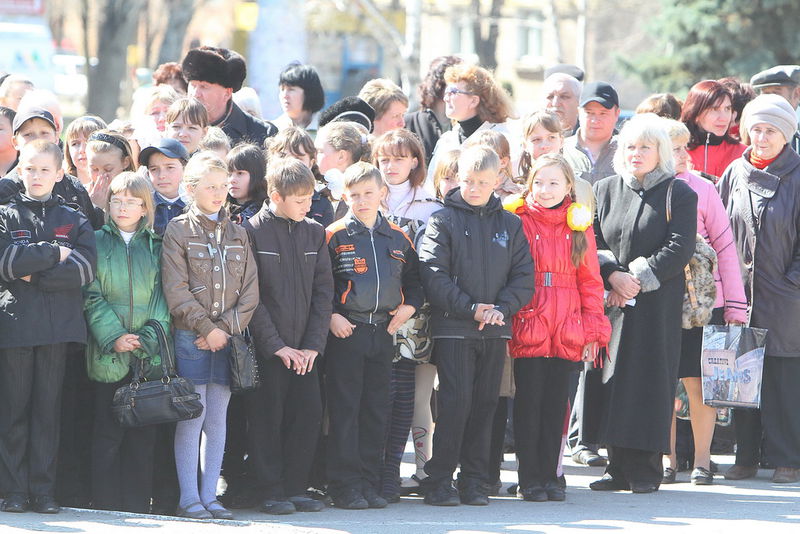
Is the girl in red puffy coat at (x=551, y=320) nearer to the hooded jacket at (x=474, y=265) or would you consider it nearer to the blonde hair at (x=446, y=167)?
the hooded jacket at (x=474, y=265)

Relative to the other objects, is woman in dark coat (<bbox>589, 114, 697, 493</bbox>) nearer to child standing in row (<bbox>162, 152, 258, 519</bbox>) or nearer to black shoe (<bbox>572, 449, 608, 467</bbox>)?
black shoe (<bbox>572, 449, 608, 467</bbox>)

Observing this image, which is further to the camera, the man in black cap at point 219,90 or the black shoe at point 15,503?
the man in black cap at point 219,90

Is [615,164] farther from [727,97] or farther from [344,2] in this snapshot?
[344,2]

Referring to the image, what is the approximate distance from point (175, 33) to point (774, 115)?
Answer: 25.1 metres

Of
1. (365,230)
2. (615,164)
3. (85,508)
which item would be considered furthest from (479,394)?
(85,508)

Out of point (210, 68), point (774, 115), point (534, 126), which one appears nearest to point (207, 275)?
point (534, 126)

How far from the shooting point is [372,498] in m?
6.96

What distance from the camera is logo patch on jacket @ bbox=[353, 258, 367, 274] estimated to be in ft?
22.6

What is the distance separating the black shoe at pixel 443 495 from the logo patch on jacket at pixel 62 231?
7.78 ft

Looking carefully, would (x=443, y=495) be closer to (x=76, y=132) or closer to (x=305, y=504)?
(x=305, y=504)

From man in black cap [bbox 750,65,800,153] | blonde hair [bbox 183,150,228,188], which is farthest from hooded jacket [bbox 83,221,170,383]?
man in black cap [bbox 750,65,800,153]

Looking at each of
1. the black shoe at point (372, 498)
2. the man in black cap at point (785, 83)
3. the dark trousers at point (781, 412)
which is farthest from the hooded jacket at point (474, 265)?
the man in black cap at point (785, 83)

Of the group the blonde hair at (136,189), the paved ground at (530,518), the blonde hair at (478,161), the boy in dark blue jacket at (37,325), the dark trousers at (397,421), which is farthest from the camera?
the dark trousers at (397,421)

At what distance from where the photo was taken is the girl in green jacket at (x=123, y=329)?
6.46 metres
